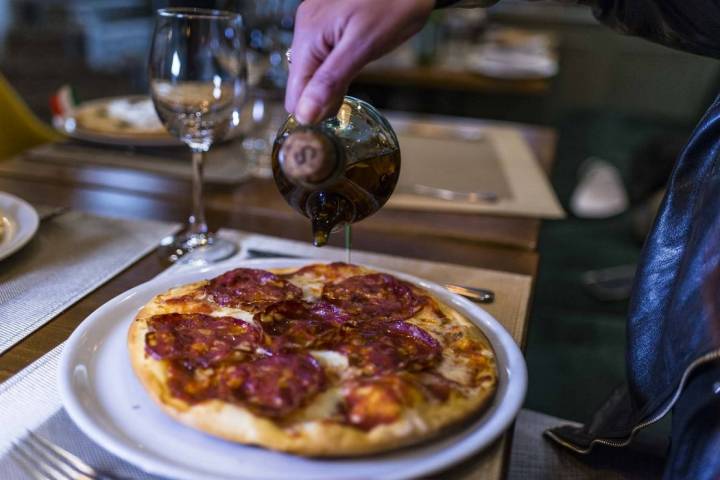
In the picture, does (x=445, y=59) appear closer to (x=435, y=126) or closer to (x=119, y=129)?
(x=435, y=126)

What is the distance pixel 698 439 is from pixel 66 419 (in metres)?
0.53

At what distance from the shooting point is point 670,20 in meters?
0.73

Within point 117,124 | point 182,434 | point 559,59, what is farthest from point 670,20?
point 559,59

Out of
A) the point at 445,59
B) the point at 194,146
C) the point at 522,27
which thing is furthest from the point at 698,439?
the point at 522,27

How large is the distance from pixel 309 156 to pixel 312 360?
17cm

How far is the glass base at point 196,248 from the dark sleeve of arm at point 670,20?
57 centimetres

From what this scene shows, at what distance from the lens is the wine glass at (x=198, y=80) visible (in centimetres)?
87

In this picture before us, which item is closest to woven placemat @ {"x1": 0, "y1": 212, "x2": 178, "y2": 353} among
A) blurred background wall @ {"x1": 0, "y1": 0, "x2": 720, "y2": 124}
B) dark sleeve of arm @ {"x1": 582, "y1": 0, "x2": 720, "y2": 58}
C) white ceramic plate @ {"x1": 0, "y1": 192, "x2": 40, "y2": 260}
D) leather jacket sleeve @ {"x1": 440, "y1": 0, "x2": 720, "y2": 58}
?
white ceramic plate @ {"x1": 0, "y1": 192, "x2": 40, "y2": 260}

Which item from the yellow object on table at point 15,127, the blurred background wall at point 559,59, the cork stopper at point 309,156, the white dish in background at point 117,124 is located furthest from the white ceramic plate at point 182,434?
the blurred background wall at point 559,59

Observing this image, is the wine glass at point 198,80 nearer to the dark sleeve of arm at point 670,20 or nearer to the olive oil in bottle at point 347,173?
the olive oil in bottle at point 347,173

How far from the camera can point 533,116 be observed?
12.4 feet

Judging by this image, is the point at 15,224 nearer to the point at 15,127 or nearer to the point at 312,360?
the point at 312,360

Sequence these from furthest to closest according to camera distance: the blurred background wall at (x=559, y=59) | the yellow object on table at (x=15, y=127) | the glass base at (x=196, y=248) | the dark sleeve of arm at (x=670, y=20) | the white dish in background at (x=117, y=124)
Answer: the blurred background wall at (x=559, y=59) < the yellow object on table at (x=15, y=127) < the white dish in background at (x=117, y=124) < the glass base at (x=196, y=248) < the dark sleeve of arm at (x=670, y=20)

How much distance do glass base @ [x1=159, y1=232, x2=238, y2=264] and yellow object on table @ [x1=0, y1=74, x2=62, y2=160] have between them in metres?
0.90
